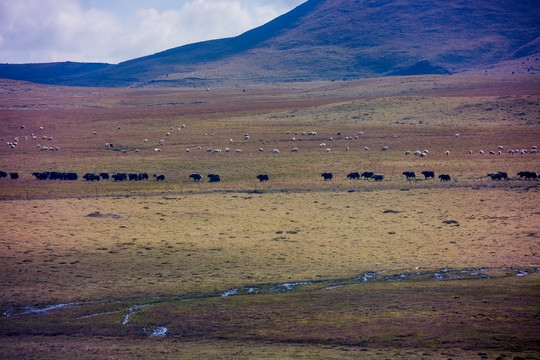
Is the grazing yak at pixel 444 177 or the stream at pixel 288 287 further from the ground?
the grazing yak at pixel 444 177

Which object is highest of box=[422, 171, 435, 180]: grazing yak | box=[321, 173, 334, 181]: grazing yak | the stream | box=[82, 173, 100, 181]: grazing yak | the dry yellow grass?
box=[82, 173, 100, 181]: grazing yak

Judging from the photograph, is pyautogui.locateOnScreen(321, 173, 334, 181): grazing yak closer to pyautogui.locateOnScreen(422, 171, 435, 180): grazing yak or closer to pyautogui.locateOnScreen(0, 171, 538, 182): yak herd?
pyautogui.locateOnScreen(0, 171, 538, 182): yak herd

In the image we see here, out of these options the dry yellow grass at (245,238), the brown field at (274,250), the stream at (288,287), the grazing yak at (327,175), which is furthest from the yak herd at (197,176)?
the stream at (288,287)

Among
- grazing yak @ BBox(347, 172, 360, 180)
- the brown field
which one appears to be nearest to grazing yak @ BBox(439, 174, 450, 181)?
the brown field

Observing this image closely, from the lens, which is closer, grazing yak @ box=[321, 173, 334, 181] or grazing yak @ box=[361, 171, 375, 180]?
grazing yak @ box=[321, 173, 334, 181]

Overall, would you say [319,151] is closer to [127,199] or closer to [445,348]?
[127,199]

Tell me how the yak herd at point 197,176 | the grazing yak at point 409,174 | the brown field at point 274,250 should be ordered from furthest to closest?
the grazing yak at point 409,174 → the yak herd at point 197,176 → the brown field at point 274,250

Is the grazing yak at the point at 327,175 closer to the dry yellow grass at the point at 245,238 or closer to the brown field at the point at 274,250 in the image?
the brown field at the point at 274,250

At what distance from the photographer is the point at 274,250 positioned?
99.2 ft

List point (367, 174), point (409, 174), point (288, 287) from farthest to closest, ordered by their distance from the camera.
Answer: point (367, 174), point (409, 174), point (288, 287)

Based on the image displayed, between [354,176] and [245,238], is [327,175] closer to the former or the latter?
[354,176]

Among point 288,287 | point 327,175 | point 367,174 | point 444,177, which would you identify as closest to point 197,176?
point 327,175

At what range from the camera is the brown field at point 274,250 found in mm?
18219

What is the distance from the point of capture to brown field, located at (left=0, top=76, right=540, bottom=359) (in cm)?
1822
